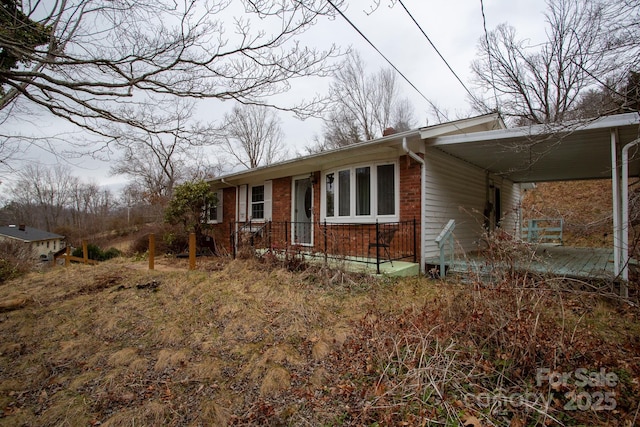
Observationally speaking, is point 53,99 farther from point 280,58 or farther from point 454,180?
point 454,180

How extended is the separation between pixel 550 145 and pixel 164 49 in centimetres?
663

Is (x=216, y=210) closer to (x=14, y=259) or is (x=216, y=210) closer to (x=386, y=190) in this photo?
(x=14, y=259)

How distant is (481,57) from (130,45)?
12.3m

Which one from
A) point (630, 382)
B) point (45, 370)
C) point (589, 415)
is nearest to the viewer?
point (589, 415)

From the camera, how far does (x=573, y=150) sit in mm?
6344

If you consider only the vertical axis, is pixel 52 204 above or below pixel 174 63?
below

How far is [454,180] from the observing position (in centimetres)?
768

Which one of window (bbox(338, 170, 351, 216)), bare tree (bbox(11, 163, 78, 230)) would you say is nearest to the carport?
window (bbox(338, 170, 351, 216))

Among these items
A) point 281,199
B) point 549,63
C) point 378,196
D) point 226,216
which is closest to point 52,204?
point 226,216

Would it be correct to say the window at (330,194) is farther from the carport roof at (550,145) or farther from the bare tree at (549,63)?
the bare tree at (549,63)

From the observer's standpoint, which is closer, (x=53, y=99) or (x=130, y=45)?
(x=130, y=45)

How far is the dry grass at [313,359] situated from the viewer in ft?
7.49

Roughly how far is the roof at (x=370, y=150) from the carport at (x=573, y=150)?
45cm

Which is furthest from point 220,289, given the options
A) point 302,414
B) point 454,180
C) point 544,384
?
point 454,180
